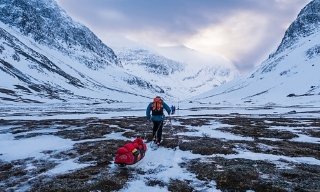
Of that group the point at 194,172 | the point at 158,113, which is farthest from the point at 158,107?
the point at 194,172

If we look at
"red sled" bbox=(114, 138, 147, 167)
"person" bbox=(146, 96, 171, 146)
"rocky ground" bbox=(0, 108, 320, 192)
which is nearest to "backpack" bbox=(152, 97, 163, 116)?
"person" bbox=(146, 96, 171, 146)

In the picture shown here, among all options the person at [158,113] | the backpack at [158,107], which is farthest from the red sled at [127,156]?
the backpack at [158,107]

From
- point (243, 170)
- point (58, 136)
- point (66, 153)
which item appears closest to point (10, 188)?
point (66, 153)

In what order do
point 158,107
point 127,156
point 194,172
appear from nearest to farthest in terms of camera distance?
point 194,172 → point 127,156 → point 158,107

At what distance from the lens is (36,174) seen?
12336 millimetres

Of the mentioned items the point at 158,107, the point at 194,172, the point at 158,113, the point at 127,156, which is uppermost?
the point at 158,107

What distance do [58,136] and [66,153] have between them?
7.85 meters

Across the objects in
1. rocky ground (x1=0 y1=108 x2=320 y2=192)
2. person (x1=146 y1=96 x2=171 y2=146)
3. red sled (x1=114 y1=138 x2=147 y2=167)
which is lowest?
rocky ground (x1=0 y1=108 x2=320 y2=192)

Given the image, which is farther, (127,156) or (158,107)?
(158,107)

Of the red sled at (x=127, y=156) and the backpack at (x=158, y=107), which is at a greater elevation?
the backpack at (x=158, y=107)

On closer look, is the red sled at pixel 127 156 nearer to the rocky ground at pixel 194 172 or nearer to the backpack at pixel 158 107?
the rocky ground at pixel 194 172

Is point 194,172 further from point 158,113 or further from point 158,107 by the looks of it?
point 158,107

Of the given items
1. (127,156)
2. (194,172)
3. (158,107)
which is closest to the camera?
(194,172)

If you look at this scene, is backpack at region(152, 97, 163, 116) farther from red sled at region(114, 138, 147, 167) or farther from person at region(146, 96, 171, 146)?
red sled at region(114, 138, 147, 167)
